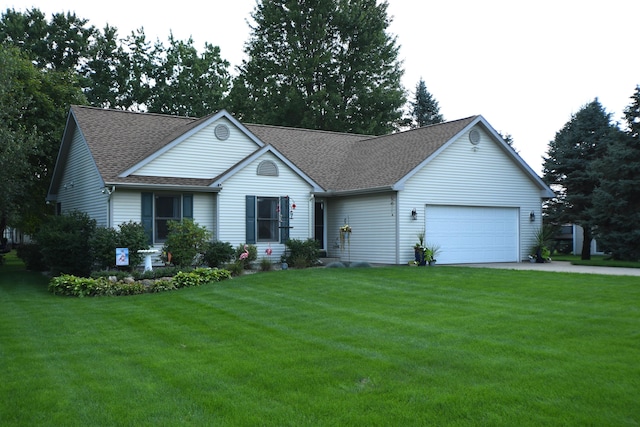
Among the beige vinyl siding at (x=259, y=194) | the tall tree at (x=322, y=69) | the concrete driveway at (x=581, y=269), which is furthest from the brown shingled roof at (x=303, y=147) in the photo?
the tall tree at (x=322, y=69)

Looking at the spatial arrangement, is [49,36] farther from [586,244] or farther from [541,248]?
[586,244]

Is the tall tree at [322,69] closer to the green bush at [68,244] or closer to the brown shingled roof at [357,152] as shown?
the brown shingled roof at [357,152]

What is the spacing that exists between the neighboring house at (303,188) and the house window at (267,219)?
0.12 feet

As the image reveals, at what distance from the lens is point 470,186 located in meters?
20.8

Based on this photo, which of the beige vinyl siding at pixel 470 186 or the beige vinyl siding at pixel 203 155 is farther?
the beige vinyl siding at pixel 470 186

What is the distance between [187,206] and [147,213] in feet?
4.19

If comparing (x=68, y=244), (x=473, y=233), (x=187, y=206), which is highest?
(x=187, y=206)

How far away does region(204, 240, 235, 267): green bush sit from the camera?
1775cm

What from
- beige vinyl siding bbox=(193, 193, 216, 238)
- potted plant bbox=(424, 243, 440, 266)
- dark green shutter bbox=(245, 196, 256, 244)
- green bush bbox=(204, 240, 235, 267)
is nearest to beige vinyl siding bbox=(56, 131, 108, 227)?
beige vinyl siding bbox=(193, 193, 216, 238)

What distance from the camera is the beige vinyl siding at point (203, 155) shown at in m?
18.6

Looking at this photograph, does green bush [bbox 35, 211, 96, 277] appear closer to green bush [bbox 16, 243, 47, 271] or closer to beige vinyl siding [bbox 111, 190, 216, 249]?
beige vinyl siding [bbox 111, 190, 216, 249]

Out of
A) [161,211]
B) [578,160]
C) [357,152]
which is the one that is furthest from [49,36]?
[578,160]

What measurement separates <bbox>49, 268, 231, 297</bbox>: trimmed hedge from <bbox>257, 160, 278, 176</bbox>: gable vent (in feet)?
17.4

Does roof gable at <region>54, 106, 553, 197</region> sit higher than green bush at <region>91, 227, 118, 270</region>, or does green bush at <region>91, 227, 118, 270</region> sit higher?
roof gable at <region>54, 106, 553, 197</region>
